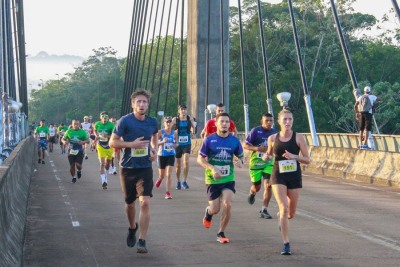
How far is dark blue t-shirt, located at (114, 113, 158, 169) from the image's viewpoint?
38.5 ft

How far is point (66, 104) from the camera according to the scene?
19938 centimetres

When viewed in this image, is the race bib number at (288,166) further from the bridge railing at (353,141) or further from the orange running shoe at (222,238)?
the bridge railing at (353,141)

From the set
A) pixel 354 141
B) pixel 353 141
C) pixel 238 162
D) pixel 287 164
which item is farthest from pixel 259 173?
pixel 353 141

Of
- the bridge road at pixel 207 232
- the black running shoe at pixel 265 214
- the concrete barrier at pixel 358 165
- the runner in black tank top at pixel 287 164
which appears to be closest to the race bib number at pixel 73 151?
the bridge road at pixel 207 232

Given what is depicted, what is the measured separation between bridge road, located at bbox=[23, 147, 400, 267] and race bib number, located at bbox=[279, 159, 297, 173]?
898 millimetres

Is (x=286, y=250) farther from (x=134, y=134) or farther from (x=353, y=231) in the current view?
(x=353, y=231)

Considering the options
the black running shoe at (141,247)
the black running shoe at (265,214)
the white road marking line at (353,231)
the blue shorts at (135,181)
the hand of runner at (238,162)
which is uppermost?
the hand of runner at (238,162)

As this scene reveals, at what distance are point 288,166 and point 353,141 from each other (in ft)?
96.2

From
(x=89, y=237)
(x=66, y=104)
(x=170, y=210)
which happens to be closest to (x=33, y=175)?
(x=170, y=210)

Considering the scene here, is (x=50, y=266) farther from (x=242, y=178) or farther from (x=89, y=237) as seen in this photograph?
(x=242, y=178)

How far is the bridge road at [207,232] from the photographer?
1088 cm

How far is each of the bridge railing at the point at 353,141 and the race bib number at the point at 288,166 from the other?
861 inches

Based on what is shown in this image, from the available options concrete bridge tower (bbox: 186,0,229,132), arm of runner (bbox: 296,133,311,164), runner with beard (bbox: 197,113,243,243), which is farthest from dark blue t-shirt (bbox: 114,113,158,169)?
concrete bridge tower (bbox: 186,0,229,132)

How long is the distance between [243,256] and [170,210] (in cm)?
586
